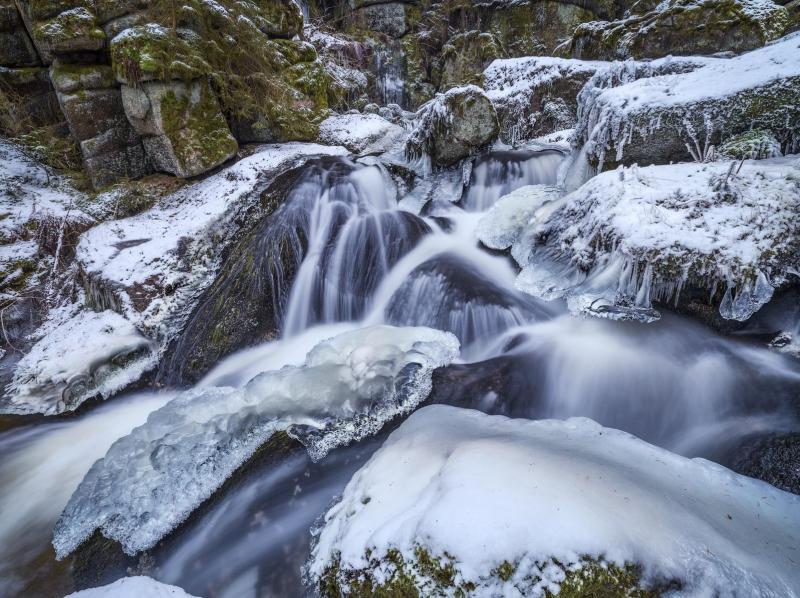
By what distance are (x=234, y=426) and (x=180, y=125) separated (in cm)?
498

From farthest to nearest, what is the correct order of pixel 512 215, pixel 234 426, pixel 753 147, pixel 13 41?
pixel 13 41 < pixel 512 215 < pixel 753 147 < pixel 234 426

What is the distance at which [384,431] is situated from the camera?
293cm

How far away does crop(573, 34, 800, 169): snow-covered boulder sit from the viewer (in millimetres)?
3686

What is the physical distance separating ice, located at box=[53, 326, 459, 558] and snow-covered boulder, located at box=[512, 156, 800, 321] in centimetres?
156

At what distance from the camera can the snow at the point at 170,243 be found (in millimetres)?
4555

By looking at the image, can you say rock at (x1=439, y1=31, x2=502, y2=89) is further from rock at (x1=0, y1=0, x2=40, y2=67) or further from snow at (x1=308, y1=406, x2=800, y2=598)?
snow at (x1=308, y1=406, x2=800, y2=598)

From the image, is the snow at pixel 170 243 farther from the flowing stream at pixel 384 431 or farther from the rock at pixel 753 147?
the rock at pixel 753 147

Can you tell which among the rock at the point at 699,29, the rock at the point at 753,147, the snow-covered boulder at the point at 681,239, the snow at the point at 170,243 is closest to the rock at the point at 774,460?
the snow-covered boulder at the point at 681,239

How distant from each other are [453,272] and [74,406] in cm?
426

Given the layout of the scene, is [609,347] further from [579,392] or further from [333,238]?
[333,238]

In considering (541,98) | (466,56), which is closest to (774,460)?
(541,98)

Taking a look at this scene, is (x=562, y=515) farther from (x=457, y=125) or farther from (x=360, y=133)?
(x=360, y=133)

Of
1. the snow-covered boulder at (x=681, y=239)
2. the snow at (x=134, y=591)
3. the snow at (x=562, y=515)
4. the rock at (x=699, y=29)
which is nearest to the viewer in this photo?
the snow at (x=562, y=515)

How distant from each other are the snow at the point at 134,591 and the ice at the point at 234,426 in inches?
26.7
